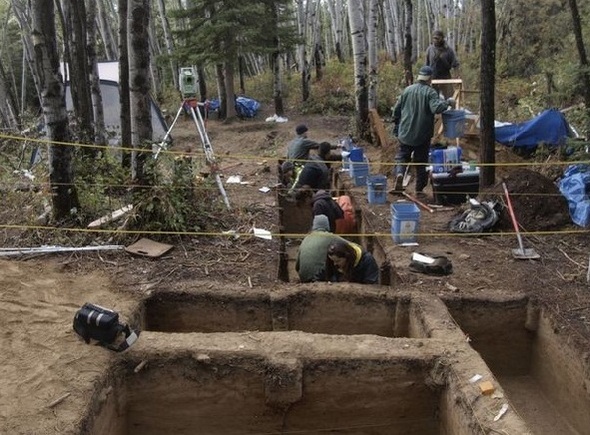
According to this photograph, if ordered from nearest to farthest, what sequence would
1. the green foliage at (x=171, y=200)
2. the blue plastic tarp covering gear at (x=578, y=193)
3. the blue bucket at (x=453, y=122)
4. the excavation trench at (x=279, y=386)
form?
the excavation trench at (x=279, y=386)
the green foliage at (x=171, y=200)
the blue plastic tarp covering gear at (x=578, y=193)
the blue bucket at (x=453, y=122)

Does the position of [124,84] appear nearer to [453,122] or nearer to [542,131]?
[453,122]

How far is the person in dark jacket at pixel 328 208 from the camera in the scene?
649 cm

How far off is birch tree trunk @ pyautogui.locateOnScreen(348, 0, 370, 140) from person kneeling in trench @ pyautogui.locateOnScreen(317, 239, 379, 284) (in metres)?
6.80

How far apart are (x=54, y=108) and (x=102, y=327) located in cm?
298

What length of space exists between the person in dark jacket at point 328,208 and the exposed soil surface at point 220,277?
0.66 m

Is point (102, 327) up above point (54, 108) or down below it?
below

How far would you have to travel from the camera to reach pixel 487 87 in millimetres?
7023

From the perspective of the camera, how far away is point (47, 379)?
11.9 ft

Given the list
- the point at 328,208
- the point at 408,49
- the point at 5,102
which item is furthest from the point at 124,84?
the point at 5,102

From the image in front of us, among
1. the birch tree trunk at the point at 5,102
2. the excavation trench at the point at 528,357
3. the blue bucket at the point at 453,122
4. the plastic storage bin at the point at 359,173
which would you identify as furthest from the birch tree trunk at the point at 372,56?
the birch tree trunk at the point at 5,102

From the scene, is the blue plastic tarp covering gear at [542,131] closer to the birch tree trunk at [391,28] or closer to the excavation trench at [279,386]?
the excavation trench at [279,386]

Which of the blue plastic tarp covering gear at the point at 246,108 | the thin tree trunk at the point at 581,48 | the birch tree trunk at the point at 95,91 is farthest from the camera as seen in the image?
the blue plastic tarp covering gear at the point at 246,108

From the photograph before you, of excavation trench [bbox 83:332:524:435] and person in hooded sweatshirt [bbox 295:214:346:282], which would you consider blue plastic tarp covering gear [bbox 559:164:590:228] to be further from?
excavation trench [bbox 83:332:524:435]

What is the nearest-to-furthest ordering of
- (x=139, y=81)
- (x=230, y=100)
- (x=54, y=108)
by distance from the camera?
(x=54, y=108), (x=139, y=81), (x=230, y=100)
